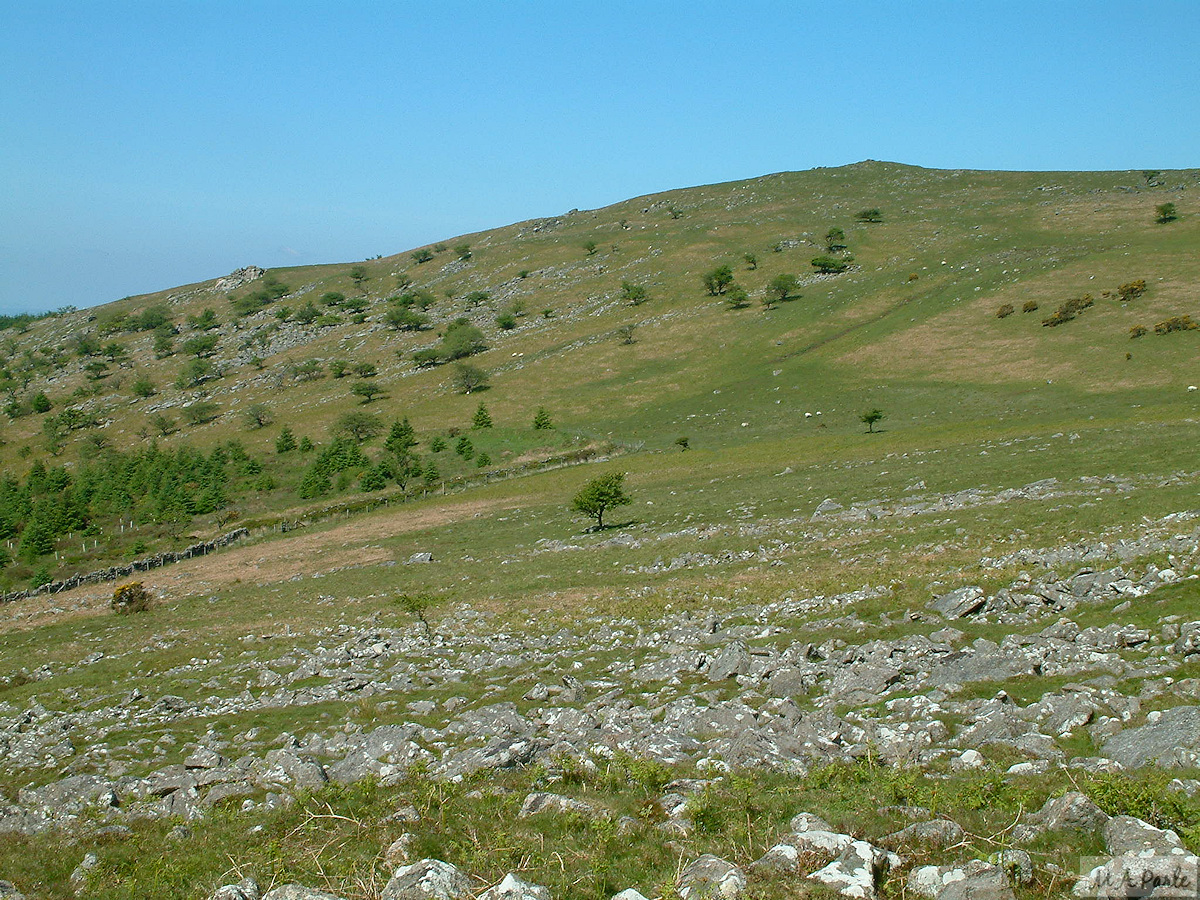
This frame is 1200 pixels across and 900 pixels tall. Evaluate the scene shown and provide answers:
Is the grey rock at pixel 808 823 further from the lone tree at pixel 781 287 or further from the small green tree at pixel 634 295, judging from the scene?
the small green tree at pixel 634 295

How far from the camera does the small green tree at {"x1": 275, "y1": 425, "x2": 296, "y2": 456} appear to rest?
106m

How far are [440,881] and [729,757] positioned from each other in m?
5.82

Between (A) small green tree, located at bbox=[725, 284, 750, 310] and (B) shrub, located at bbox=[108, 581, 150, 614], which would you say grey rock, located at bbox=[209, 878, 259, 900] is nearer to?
(B) shrub, located at bbox=[108, 581, 150, 614]

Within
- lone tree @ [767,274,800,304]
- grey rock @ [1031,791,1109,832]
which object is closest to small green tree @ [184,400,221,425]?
lone tree @ [767,274,800,304]

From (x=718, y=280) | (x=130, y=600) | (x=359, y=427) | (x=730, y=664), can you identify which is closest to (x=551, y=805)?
(x=730, y=664)

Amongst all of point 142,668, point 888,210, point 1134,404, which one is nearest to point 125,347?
point 888,210

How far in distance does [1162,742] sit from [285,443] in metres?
108

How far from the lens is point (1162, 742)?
11281mm

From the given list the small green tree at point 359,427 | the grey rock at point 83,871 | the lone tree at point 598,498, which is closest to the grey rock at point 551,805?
the grey rock at point 83,871

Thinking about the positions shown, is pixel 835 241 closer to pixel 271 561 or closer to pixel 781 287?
pixel 781 287

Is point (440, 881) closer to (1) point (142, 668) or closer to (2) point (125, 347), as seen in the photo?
(1) point (142, 668)

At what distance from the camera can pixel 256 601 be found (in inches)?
1751

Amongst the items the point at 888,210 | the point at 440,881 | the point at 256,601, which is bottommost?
the point at 256,601

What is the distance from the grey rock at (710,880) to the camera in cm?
853
